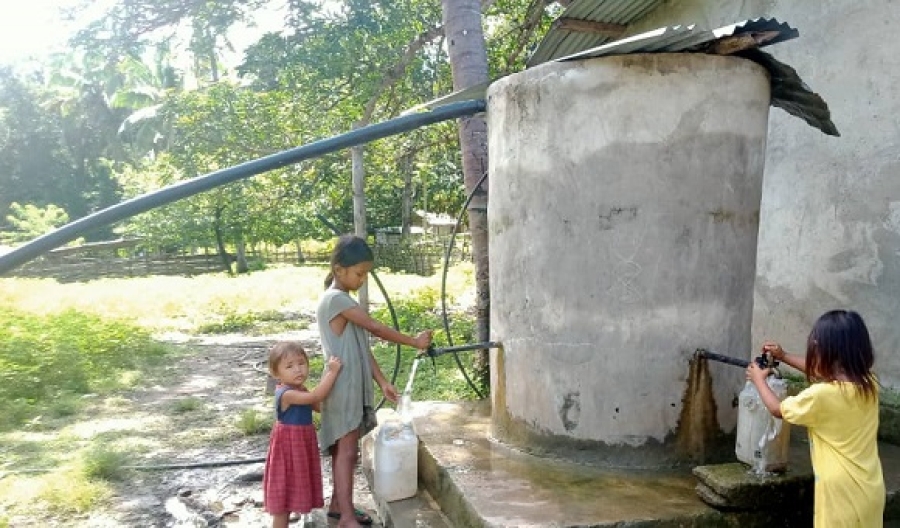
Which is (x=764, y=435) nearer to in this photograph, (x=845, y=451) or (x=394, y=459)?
(x=845, y=451)

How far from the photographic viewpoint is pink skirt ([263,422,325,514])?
322 cm

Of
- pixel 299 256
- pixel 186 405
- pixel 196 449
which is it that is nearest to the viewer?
pixel 196 449

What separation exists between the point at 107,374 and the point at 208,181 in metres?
6.20

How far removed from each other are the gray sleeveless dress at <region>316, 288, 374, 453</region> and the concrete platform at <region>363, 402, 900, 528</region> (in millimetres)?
401

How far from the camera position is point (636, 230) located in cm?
295

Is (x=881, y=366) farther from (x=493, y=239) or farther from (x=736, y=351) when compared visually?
(x=493, y=239)

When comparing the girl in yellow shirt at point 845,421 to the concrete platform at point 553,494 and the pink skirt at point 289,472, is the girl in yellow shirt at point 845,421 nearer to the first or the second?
the concrete platform at point 553,494

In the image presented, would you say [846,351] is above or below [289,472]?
above

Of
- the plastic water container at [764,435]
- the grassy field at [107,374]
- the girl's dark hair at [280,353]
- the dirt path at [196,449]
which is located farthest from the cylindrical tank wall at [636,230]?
the grassy field at [107,374]

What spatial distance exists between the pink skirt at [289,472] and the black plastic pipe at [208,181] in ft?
3.85

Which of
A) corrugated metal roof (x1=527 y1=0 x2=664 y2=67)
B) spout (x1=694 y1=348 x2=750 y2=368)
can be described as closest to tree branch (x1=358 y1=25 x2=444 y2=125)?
corrugated metal roof (x1=527 y1=0 x2=664 y2=67)

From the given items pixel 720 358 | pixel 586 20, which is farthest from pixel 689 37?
pixel 586 20

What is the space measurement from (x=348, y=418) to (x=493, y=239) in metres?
1.13

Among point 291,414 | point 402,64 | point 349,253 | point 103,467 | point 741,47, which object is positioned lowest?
point 103,467
